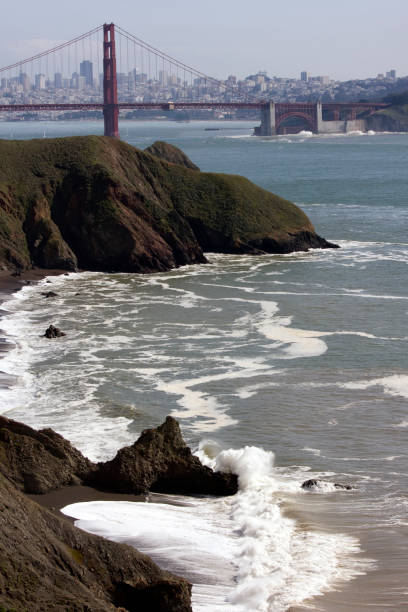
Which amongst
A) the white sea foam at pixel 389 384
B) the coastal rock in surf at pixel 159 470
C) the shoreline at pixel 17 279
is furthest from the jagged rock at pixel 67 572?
the shoreline at pixel 17 279

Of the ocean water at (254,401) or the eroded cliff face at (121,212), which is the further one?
the eroded cliff face at (121,212)

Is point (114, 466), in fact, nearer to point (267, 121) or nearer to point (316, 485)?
point (316, 485)

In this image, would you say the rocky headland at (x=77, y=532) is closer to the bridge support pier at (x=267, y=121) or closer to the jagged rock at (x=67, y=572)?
the jagged rock at (x=67, y=572)

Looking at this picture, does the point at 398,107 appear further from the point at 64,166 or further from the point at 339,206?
the point at 64,166

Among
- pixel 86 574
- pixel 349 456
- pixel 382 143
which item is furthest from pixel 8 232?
pixel 382 143

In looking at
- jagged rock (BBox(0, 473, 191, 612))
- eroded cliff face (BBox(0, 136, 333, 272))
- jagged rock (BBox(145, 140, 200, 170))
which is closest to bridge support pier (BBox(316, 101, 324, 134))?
jagged rock (BBox(145, 140, 200, 170))
